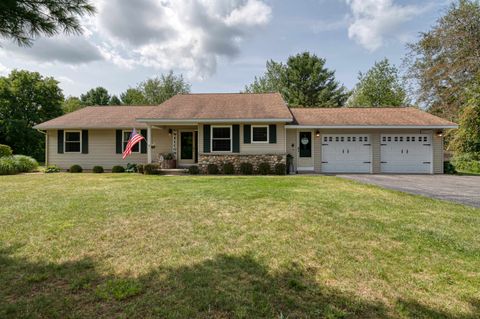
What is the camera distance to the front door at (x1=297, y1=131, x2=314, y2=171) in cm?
1465

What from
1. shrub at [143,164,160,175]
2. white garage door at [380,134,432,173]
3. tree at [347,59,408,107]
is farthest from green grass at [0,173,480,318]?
tree at [347,59,408,107]

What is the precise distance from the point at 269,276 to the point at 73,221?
13.0 ft

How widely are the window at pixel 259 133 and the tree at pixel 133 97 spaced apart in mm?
28229

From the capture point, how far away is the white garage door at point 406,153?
14398mm

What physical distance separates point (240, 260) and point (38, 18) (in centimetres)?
350

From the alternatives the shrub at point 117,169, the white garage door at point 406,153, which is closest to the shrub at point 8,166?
the shrub at point 117,169

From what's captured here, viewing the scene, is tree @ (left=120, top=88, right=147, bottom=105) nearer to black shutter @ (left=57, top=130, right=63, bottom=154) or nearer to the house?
the house

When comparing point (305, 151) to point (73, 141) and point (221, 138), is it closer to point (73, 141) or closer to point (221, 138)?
point (221, 138)

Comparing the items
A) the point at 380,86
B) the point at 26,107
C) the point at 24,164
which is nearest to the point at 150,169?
the point at 24,164

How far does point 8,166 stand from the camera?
13.4 metres

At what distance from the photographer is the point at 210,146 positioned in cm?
1390

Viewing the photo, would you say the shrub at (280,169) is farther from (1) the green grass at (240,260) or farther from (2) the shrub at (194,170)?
(1) the green grass at (240,260)

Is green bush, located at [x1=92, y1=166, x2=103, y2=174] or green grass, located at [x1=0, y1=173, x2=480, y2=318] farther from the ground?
green bush, located at [x1=92, y1=166, x2=103, y2=174]

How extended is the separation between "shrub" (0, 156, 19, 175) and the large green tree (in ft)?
86.7
